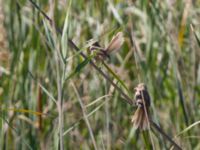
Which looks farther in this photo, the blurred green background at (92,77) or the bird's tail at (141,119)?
the blurred green background at (92,77)

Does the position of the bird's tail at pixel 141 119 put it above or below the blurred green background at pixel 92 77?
below

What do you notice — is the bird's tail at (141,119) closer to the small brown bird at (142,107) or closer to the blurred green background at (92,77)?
the small brown bird at (142,107)

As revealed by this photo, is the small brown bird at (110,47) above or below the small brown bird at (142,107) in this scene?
above

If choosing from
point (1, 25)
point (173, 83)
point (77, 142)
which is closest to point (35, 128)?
point (77, 142)

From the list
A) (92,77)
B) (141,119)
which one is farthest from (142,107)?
(92,77)

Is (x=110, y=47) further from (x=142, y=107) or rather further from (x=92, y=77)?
(x=92, y=77)

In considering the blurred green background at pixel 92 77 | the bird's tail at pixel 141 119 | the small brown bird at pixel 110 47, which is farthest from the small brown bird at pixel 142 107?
the blurred green background at pixel 92 77

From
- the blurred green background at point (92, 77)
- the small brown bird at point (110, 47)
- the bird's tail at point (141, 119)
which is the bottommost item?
the bird's tail at point (141, 119)

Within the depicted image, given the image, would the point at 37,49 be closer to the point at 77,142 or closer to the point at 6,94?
the point at 6,94
